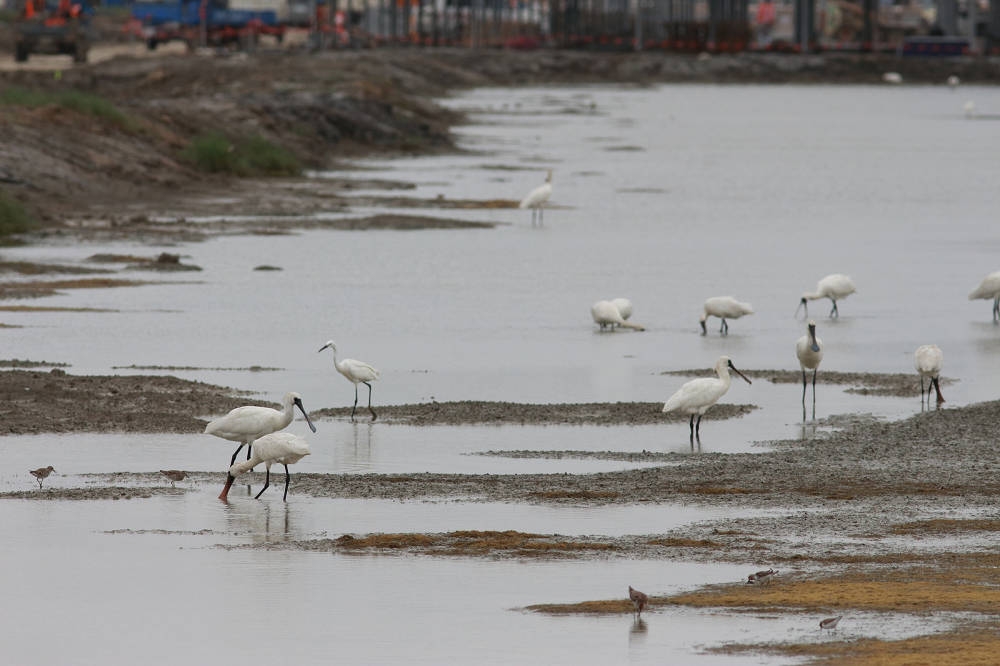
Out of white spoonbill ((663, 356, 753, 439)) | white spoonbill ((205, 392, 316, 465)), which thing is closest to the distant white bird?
white spoonbill ((663, 356, 753, 439))

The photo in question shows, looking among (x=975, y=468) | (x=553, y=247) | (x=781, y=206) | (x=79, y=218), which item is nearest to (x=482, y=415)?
(x=975, y=468)

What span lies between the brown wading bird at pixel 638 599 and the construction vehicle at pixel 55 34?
3745 inches

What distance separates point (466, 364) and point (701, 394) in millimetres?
4948

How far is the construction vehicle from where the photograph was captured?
10275 cm

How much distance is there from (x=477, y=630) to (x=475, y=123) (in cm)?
6993

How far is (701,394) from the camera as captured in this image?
16750 millimetres

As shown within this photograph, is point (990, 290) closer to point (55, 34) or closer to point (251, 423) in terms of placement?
point (251, 423)

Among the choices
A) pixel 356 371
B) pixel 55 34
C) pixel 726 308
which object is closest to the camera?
pixel 356 371

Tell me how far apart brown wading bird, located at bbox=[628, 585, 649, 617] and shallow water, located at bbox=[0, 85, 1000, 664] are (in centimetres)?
9

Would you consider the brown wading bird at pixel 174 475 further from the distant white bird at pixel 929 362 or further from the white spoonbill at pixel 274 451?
the distant white bird at pixel 929 362

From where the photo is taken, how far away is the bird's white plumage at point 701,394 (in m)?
16.7

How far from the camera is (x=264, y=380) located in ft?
64.4

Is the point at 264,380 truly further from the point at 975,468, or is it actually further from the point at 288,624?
the point at 288,624

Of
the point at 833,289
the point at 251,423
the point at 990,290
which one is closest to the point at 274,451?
the point at 251,423
